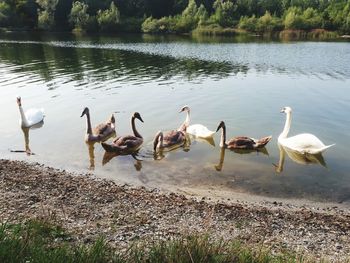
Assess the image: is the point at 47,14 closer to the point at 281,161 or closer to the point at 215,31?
the point at 215,31

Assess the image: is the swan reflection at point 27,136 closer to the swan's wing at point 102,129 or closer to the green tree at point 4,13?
the swan's wing at point 102,129

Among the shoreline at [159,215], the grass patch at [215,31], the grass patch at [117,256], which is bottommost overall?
the grass patch at [215,31]

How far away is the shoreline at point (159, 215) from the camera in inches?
392

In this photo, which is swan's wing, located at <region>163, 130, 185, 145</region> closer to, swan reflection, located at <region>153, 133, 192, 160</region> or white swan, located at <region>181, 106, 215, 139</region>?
swan reflection, located at <region>153, 133, 192, 160</region>

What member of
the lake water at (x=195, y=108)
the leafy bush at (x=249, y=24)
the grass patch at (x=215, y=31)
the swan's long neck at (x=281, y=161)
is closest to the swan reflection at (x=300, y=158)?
the swan's long neck at (x=281, y=161)

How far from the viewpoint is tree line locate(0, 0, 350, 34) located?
96125 millimetres

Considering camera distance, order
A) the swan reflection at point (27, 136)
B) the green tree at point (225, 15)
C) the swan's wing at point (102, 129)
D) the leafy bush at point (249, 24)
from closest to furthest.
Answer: the swan reflection at point (27, 136), the swan's wing at point (102, 129), the leafy bush at point (249, 24), the green tree at point (225, 15)

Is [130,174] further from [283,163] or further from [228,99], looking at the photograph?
[228,99]

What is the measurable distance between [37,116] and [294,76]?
78.6 ft

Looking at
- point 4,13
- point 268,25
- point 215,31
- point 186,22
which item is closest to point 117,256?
point 215,31

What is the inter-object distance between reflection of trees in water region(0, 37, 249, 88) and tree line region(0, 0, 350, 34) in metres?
50.1

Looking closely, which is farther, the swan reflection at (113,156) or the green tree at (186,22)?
the green tree at (186,22)

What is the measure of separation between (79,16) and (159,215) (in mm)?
104531

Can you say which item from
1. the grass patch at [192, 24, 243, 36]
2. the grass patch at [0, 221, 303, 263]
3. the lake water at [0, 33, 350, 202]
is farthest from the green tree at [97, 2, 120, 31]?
the grass patch at [0, 221, 303, 263]
